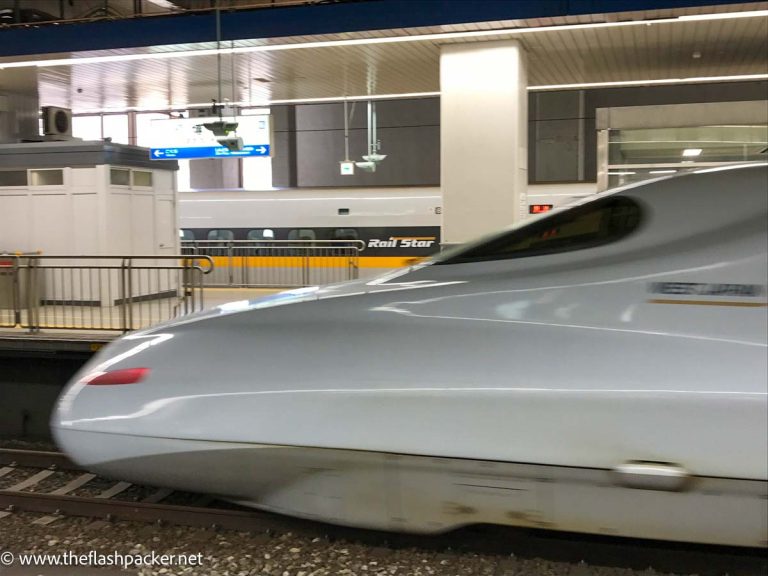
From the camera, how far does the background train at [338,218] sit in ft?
42.1

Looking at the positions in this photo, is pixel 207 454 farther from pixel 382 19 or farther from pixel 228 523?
pixel 382 19

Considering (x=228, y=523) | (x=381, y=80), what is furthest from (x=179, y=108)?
(x=228, y=523)

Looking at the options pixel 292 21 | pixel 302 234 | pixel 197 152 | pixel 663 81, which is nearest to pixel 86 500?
pixel 292 21

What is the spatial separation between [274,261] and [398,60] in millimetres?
4869

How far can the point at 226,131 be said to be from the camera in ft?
30.8

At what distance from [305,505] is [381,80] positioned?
27.7 feet

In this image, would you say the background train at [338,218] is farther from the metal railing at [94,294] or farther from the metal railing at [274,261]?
the metal railing at [94,294]

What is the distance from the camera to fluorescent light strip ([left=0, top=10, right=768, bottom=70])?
7.71 metres

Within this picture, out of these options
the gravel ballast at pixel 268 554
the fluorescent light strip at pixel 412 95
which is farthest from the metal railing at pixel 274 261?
the gravel ballast at pixel 268 554

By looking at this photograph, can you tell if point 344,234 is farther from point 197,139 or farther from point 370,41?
point 370,41

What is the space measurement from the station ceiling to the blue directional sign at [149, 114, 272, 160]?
487 mm

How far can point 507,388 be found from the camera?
3.13 m

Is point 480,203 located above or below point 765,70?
below

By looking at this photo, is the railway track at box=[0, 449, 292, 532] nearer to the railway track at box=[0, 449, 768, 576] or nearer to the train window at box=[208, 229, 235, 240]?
the railway track at box=[0, 449, 768, 576]
